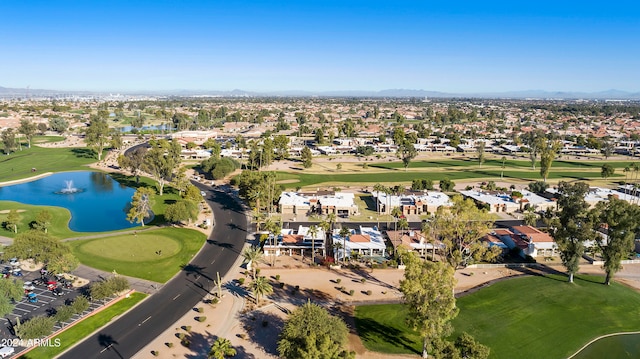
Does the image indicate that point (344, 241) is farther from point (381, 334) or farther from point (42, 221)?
point (42, 221)

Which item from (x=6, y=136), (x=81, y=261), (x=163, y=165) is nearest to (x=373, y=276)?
(x=81, y=261)

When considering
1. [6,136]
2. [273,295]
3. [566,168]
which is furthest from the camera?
[6,136]

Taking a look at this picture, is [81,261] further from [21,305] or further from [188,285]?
[188,285]

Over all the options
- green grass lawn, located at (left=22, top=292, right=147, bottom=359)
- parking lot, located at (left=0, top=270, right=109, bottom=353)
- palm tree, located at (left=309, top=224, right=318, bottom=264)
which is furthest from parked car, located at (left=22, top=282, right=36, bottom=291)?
palm tree, located at (left=309, top=224, right=318, bottom=264)

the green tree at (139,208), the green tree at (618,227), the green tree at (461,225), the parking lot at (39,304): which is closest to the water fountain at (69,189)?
the green tree at (139,208)

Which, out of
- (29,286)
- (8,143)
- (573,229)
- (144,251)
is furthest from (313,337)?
(8,143)

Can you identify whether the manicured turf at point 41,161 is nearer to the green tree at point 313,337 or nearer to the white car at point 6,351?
the white car at point 6,351
